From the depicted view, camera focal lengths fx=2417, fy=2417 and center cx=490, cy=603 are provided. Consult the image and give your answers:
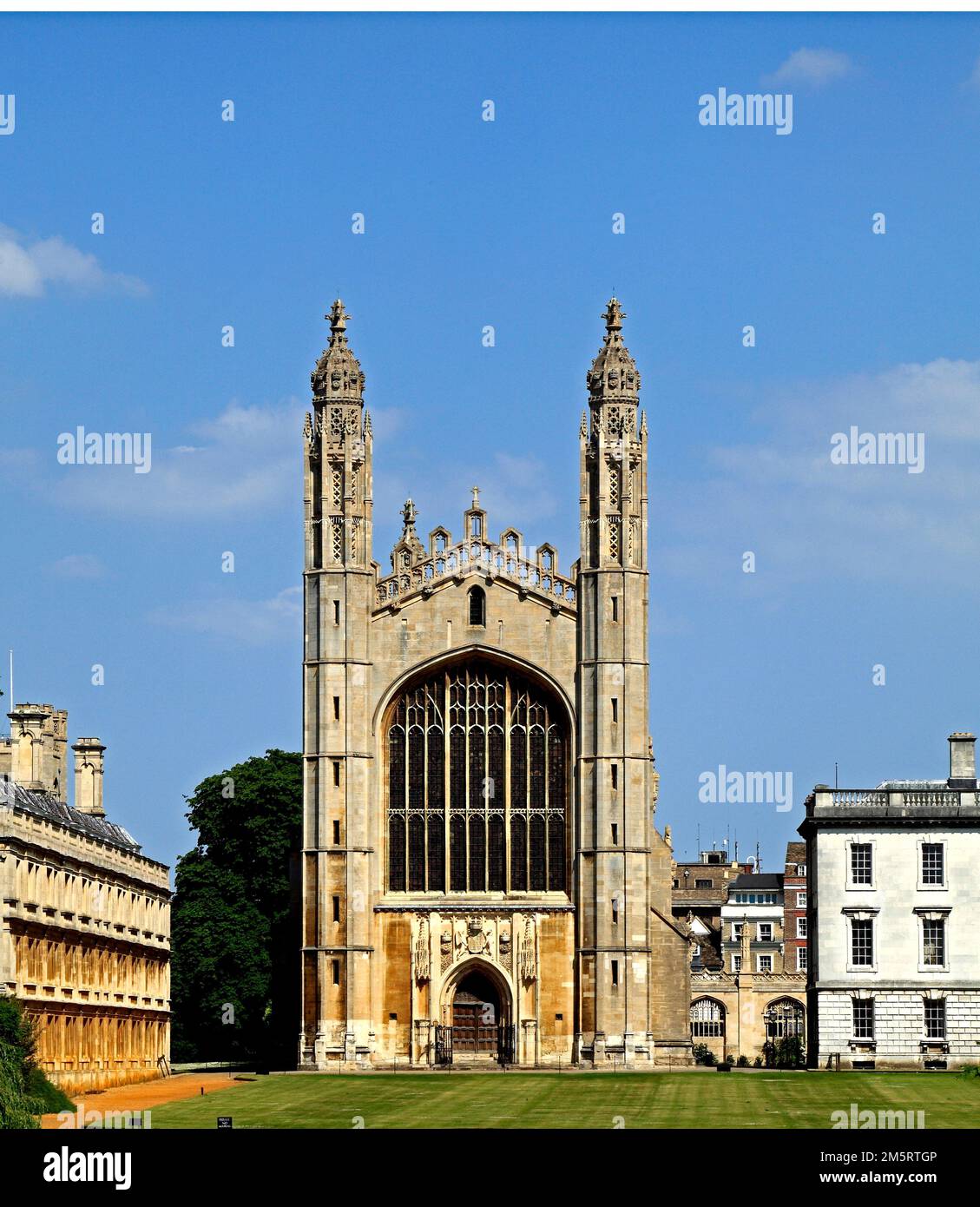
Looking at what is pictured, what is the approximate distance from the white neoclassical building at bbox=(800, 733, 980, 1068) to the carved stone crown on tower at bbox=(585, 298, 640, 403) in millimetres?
13896

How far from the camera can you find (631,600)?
7325 centimetres

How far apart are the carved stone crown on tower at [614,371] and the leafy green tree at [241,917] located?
62.2 feet

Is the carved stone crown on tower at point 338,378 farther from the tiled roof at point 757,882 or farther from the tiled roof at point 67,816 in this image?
the tiled roof at point 757,882

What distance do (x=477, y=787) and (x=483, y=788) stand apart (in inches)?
7.7

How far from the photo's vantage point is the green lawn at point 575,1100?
46.4 m

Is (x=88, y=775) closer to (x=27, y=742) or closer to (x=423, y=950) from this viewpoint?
(x=27, y=742)

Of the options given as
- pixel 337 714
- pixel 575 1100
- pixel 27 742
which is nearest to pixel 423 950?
pixel 337 714

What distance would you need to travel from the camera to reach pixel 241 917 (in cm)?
8606

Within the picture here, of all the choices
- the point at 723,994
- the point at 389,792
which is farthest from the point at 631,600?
the point at 723,994

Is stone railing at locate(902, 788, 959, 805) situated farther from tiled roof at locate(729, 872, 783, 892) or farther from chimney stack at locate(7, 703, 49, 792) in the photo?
tiled roof at locate(729, 872, 783, 892)

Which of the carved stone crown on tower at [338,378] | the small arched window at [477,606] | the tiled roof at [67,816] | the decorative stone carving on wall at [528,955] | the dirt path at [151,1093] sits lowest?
the dirt path at [151,1093]

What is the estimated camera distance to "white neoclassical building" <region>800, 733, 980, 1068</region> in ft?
244

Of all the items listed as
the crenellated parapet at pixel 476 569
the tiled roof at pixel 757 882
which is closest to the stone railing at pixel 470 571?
the crenellated parapet at pixel 476 569

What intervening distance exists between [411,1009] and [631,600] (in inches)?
553
